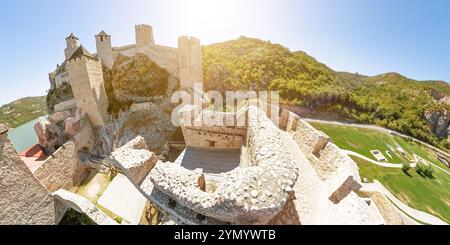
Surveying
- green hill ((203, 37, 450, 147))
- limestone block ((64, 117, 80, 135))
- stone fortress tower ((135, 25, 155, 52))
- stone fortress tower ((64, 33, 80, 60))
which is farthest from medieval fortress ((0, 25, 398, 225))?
green hill ((203, 37, 450, 147))

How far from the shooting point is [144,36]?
834 inches

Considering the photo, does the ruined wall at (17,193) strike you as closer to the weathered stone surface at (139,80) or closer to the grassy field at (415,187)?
the weathered stone surface at (139,80)

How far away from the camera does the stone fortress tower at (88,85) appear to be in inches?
636

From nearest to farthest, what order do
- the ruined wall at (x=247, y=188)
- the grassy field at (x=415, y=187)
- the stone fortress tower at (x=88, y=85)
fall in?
the ruined wall at (x=247, y=188) → the grassy field at (x=415, y=187) → the stone fortress tower at (x=88, y=85)

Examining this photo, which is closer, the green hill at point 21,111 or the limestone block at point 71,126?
the limestone block at point 71,126

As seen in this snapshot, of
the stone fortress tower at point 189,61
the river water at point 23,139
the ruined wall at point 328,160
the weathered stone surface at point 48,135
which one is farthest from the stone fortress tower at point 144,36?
the river water at point 23,139

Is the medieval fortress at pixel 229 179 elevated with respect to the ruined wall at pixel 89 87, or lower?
lower

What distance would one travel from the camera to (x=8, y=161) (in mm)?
6836

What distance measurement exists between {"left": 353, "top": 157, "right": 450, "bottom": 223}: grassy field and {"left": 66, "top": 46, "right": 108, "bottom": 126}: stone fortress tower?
26.1m

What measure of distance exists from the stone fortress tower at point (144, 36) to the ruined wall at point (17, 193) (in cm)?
1759

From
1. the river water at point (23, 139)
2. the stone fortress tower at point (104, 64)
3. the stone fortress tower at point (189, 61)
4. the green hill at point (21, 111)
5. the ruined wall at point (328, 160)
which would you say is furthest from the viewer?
the green hill at point (21, 111)

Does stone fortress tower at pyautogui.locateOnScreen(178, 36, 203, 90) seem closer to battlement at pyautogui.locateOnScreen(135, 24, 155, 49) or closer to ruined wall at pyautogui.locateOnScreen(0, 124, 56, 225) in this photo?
battlement at pyautogui.locateOnScreen(135, 24, 155, 49)
